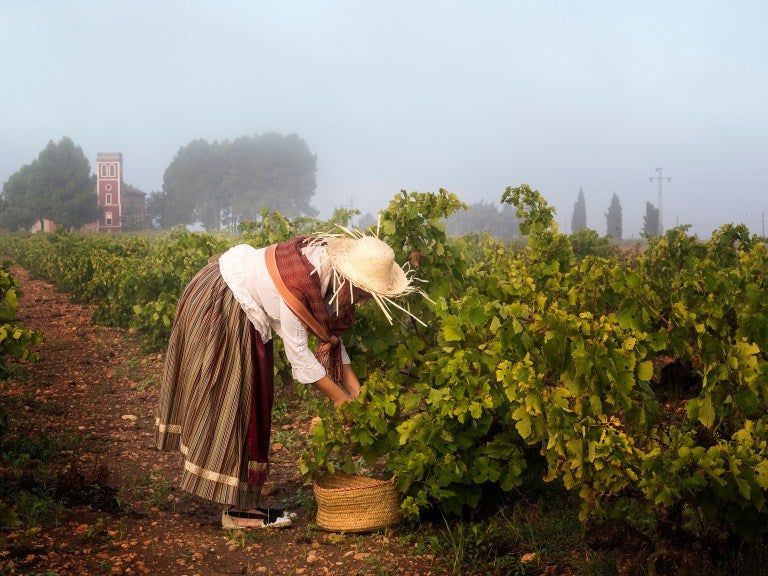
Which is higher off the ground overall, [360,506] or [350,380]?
[350,380]

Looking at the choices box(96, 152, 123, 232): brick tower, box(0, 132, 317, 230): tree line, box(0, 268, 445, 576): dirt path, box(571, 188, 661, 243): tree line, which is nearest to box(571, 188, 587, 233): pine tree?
box(571, 188, 661, 243): tree line

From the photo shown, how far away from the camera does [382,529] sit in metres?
4.20

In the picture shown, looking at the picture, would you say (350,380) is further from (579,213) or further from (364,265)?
(579,213)

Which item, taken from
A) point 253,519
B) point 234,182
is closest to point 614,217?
point 234,182

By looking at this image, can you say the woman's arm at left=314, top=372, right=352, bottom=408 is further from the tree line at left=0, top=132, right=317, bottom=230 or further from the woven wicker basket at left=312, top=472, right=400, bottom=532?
the tree line at left=0, top=132, right=317, bottom=230

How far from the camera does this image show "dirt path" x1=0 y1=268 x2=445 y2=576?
3875mm

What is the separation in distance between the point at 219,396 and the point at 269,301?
0.61m

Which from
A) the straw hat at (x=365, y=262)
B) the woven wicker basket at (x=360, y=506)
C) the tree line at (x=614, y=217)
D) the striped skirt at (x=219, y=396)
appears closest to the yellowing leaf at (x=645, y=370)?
the straw hat at (x=365, y=262)

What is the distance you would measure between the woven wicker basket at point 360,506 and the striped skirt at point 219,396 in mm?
453

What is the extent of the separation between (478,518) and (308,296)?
1426mm

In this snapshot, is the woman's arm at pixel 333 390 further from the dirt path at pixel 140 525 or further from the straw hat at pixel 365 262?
the dirt path at pixel 140 525

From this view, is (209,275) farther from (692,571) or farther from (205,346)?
(692,571)

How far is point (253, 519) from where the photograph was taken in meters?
4.40

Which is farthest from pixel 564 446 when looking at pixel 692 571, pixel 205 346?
pixel 205 346
